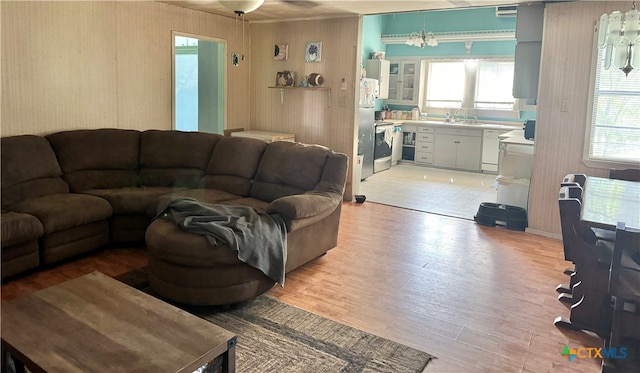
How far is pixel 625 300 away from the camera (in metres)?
2.40

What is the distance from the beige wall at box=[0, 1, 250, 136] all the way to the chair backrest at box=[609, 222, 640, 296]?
14.9 ft

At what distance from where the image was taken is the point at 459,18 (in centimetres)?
830

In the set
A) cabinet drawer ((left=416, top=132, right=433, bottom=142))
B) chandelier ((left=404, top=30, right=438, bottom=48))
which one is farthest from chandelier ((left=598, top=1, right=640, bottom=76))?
cabinet drawer ((left=416, top=132, right=433, bottom=142))

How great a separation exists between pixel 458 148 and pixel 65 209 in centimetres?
657

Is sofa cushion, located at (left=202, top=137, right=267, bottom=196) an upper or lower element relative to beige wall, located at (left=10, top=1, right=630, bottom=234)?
lower

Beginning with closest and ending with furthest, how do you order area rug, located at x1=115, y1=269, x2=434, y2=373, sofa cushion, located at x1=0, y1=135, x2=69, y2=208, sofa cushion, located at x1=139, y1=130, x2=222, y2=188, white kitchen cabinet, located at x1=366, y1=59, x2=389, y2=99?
area rug, located at x1=115, y1=269, x2=434, y2=373 → sofa cushion, located at x1=0, y1=135, x2=69, y2=208 → sofa cushion, located at x1=139, y1=130, x2=222, y2=188 → white kitchen cabinet, located at x1=366, y1=59, x2=389, y2=99

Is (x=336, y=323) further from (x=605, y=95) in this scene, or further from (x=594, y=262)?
(x=605, y=95)

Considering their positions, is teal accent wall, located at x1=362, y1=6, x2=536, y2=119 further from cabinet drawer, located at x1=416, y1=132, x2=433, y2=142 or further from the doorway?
the doorway

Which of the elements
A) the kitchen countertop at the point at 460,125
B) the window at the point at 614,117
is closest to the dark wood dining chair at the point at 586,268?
the window at the point at 614,117

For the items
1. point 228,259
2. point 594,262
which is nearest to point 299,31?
point 228,259

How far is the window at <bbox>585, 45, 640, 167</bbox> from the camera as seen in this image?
4.32m

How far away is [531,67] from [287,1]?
263cm

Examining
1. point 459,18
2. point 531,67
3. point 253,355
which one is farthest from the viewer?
point 459,18

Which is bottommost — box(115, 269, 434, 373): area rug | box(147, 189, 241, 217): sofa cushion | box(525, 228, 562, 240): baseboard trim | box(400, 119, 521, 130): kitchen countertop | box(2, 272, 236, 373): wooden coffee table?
box(115, 269, 434, 373): area rug
